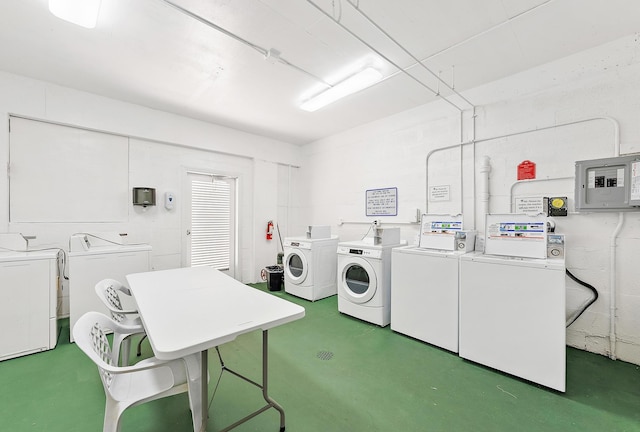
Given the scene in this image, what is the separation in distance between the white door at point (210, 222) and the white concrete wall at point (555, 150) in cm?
289

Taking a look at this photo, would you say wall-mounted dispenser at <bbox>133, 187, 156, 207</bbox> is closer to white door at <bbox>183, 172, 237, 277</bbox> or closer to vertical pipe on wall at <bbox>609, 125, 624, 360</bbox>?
white door at <bbox>183, 172, 237, 277</bbox>

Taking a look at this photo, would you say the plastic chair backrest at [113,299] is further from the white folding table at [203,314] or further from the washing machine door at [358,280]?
the washing machine door at [358,280]

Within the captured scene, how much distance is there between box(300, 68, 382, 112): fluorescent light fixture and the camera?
2.82m

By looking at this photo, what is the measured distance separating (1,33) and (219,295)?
3047 mm

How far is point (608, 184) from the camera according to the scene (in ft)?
8.02

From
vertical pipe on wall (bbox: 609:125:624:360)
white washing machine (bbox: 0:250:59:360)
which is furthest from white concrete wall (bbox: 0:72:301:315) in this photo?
vertical pipe on wall (bbox: 609:125:624:360)

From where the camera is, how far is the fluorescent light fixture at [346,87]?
282 cm

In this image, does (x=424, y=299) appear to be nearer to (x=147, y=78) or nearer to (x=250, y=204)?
(x=250, y=204)

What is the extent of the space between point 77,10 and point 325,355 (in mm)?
3433

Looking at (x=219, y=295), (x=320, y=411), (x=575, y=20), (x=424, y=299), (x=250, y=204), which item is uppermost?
(x=575, y=20)

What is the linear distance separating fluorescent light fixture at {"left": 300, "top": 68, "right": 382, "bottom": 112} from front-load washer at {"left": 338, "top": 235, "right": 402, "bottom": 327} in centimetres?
191

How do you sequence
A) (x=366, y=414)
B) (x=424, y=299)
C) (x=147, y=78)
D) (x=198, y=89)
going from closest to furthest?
(x=366, y=414), (x=424, y=299), (x=147, y=78), (x=198, y=89)

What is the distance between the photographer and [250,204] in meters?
5.17

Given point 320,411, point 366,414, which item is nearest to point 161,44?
point 320,411
